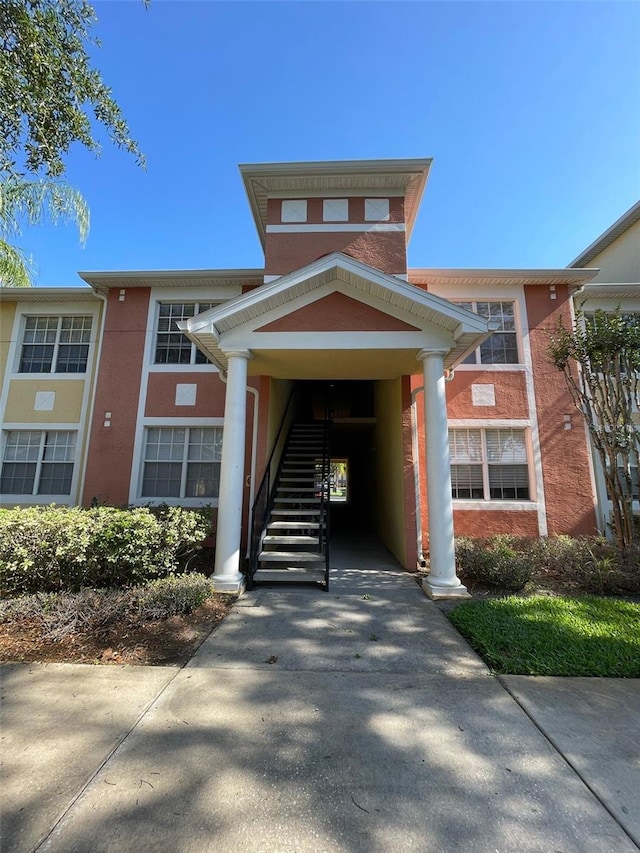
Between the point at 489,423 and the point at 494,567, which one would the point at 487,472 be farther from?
the point at 494,567

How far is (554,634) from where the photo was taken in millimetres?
4164

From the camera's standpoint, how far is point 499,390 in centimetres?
902

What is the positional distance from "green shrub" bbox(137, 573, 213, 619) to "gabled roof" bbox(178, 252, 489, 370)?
3.56m

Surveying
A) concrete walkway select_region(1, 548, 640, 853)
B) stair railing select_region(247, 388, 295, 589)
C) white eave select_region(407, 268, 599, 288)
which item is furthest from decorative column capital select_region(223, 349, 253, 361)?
white eave select_region(407, 268, 599, 288)

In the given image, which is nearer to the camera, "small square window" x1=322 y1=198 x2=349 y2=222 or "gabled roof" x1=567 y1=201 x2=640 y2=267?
"small square window" x1=322 y1=198 x2=349 y2=222

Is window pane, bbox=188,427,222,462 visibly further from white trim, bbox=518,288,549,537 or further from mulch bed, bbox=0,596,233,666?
white trim, bbox=518,288,549,537

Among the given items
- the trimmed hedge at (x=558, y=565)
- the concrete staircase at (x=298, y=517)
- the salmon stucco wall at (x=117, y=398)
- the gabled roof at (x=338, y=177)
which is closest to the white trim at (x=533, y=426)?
the trimmed hedge at (x=558, y=565)

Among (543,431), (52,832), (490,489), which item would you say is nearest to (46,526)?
(52,832)

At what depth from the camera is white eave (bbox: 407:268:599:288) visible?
8961mm

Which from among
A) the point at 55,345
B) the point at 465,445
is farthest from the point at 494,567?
the point at 55,345

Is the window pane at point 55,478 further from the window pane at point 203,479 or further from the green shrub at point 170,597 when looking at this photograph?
the green shrub at point 170,597

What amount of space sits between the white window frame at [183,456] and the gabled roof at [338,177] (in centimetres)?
538

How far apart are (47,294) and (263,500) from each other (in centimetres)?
801

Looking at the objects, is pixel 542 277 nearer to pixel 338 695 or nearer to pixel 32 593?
pixel 338 695
